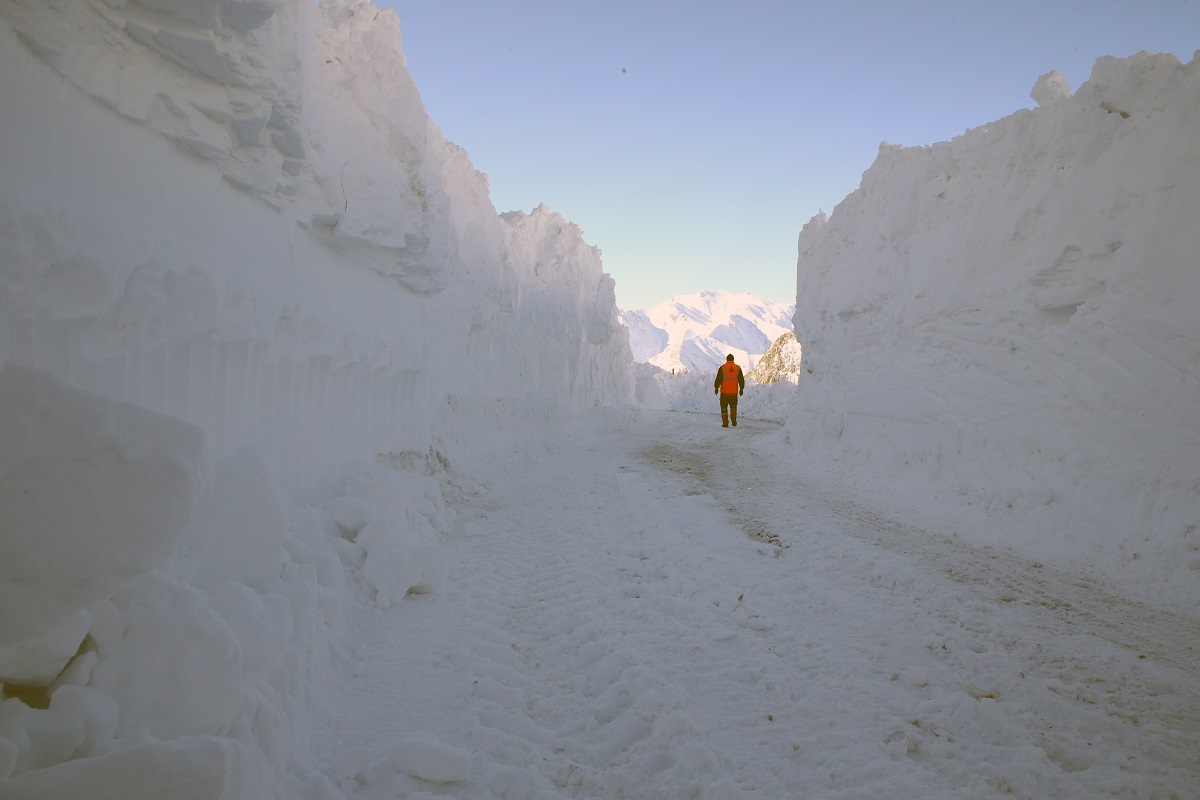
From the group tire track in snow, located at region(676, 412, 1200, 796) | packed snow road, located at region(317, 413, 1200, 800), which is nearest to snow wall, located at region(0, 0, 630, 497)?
packed snow road, located at region(317, 413, 1200, 800)

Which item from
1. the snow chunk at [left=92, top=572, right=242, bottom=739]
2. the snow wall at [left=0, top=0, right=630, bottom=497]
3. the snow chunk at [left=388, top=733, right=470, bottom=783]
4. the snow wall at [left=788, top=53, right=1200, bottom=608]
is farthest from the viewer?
the snow wall at [left=788, top=53, right=1200, bottom=608]

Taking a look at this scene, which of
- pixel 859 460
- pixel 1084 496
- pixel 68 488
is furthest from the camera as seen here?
pixel 859 460

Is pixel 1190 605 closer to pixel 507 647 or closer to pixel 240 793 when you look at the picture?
pixel 507 647

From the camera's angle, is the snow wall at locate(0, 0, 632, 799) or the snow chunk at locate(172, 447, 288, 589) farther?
the snow chunk at locate(172, 447, 288, 589)

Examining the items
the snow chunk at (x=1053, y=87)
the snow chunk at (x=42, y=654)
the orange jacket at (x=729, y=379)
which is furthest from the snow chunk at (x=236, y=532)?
the orange jacket at (x=729, y=379)

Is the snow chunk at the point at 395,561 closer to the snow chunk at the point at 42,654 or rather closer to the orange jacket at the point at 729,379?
the snow chunk at the point at 42,654

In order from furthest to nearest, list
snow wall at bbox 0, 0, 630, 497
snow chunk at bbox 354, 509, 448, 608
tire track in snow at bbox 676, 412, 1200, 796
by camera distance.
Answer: snow chunk at bbox 354, 509, 448, 608 → snow wall at bbox 0, 0, 630, 497 → tire track in snow at bbox 676, 412, 1200, 796

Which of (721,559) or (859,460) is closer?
(721,559)

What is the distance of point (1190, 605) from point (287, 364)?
24.3 ft

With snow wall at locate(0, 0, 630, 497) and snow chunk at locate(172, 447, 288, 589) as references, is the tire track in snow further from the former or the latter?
snow wall at locate(0, 0, 630, 497)

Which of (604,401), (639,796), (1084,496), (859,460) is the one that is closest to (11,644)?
(639,796)

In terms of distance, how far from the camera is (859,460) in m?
10.9

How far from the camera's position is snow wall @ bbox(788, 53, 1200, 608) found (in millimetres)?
6172

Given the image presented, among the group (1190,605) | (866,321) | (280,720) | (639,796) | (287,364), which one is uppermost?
(866,321)
